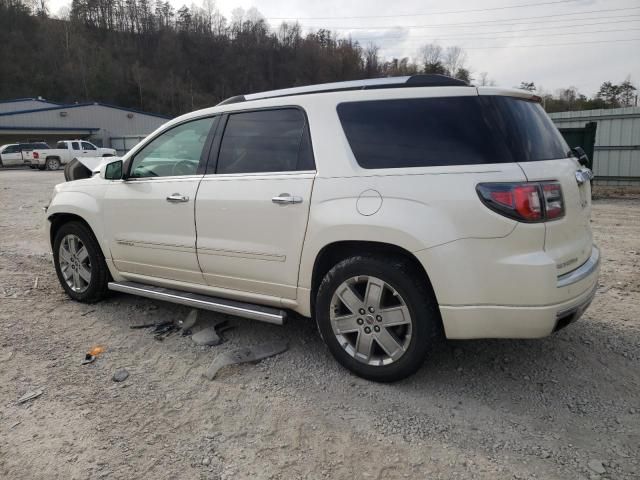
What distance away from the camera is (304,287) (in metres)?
3.40

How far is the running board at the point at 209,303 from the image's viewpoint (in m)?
3.51

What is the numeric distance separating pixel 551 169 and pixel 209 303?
2.58 meters

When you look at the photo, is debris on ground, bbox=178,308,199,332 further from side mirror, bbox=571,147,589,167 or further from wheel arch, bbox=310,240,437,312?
side mirror, bbox=571,147,589,167

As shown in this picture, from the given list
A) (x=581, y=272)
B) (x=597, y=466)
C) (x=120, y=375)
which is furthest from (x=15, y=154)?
(x=597, y=466)

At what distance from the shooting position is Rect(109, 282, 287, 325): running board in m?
3.51

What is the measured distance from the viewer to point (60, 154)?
32469mm

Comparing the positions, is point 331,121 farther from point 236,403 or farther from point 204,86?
point 204,86

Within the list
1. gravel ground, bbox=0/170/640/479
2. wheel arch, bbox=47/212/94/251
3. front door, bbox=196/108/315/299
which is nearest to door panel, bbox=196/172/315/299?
front door, bbox=196/108/315/299

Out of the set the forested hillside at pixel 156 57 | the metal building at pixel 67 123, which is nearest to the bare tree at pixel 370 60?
the forested hillside at pixel 156 57

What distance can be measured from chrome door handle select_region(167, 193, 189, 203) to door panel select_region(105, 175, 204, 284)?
2 centimetres

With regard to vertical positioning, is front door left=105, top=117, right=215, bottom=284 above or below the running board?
above

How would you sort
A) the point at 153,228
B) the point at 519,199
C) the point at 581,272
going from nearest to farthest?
the point at 519,199, the point at 581,272, the point at 153,228

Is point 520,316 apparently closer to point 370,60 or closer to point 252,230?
point 252,230

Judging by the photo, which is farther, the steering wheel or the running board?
the steering wheel
